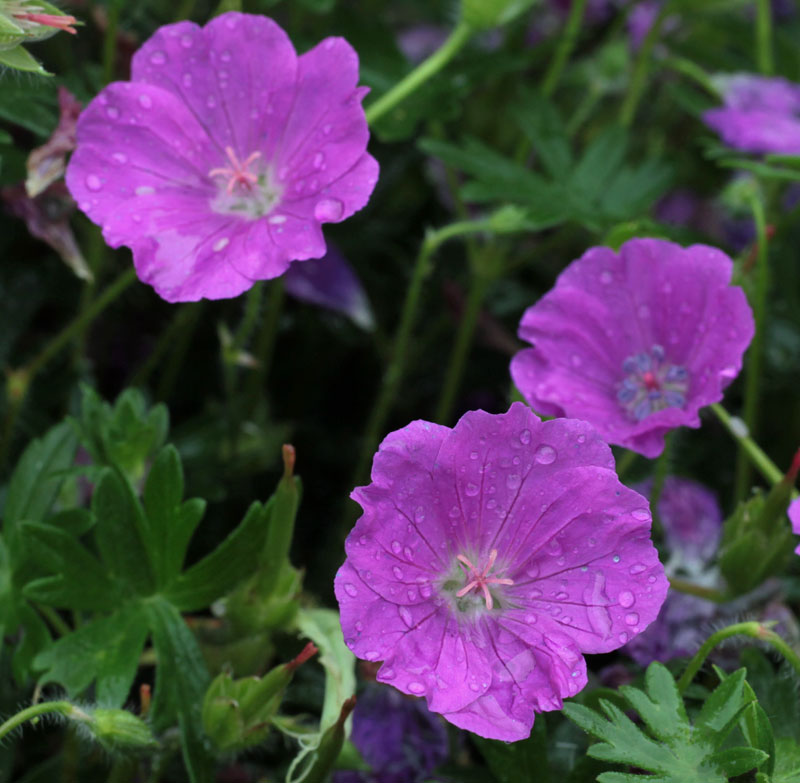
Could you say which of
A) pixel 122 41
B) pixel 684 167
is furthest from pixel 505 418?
pixel 684 167

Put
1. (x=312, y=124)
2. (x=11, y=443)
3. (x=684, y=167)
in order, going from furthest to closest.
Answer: (x=684, y=167), (x=11, y=443), (x=312, y=124)

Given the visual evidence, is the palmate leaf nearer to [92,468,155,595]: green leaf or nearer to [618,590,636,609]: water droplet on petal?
[618,590,636,609]: water droplet on petal

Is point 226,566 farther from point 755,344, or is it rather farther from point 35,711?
point 755,344

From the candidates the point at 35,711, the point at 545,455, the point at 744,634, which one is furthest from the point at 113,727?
the point at 744,634

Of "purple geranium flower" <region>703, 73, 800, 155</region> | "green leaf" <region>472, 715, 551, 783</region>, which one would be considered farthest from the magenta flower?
"purple geranium flower" <region>703, 73, 800, 155</region>

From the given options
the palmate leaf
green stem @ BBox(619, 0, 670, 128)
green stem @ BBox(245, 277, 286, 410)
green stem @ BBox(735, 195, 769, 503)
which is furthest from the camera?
green stem @ BBox(619, 0, 670, 128)

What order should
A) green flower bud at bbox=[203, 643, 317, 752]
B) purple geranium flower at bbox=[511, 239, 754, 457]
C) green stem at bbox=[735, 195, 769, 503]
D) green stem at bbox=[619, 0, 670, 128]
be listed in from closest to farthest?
green flower bud at bbox=[203, 643, 317, 752] < purple geranium flower at bbox=[511, 239, 754, 457] < green stem at bbox=[735, 195, 769, 503] < green stem at bbox=[619, 0, 670, 128]

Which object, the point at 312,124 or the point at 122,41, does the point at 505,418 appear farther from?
the point at 122,41

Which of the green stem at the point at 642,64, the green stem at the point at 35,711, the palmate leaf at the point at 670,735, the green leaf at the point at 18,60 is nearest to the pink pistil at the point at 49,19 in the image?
the green leaf at the point at 18,60
